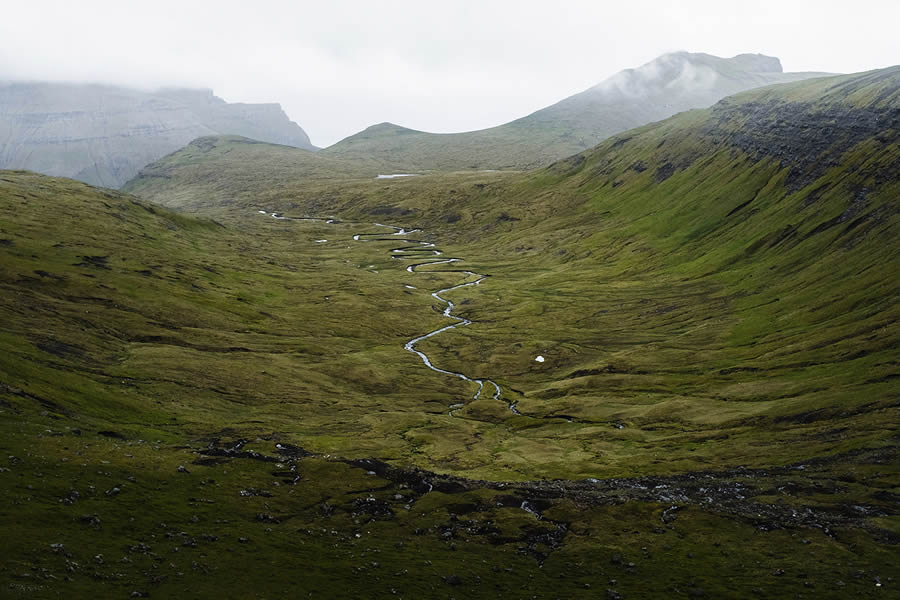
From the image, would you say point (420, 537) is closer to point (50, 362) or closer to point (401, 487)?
point (401, 487)

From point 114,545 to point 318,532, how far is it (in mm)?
20901

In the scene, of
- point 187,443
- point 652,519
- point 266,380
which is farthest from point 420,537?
point 266,380

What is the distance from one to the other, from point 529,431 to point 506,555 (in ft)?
283

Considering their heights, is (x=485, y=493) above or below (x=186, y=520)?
below

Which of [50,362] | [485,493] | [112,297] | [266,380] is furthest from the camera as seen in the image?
[112,297]

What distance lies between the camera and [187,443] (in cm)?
10656

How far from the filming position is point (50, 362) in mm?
129875

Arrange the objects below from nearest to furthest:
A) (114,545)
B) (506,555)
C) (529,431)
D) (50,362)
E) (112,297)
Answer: (114,545) < (506,555) < (50,362) < (529,431) < (112,297)

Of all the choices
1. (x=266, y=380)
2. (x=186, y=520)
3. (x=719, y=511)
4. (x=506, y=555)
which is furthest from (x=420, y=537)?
(x=266, y=380)

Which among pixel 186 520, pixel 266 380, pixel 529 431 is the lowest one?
pixel 529 431

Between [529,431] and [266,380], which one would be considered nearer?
[529,431]

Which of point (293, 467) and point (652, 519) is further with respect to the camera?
point (293, 467)

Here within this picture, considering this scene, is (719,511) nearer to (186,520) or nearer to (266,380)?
(186,520)

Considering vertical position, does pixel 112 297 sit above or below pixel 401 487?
above
